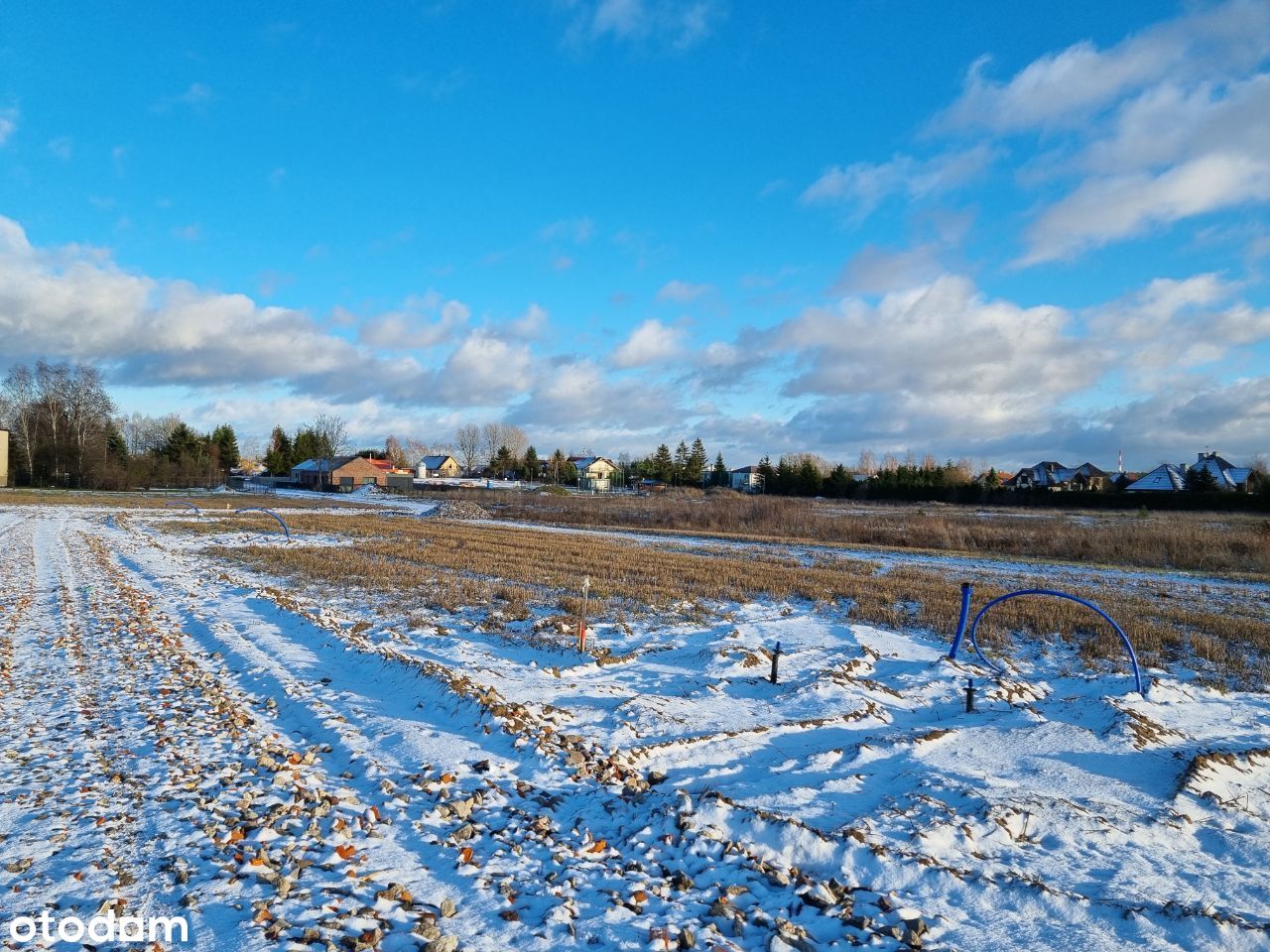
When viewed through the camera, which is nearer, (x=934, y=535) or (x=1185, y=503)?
(x=934, y=535)

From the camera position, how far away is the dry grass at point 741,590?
12.6 meters

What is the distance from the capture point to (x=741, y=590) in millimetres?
16766

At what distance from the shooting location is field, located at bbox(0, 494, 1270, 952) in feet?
14.5

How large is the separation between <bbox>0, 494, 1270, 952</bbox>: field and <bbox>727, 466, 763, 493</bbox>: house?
288ft

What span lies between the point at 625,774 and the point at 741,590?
35.2 ft

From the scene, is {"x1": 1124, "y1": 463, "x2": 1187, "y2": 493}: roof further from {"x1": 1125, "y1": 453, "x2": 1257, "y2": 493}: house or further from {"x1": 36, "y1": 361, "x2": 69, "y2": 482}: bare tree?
{"x1": 36, "y1": 361, "x2": 69, "y2": 482}: bare tree

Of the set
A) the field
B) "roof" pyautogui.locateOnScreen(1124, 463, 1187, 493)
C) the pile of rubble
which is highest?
"roof" pyautogui.locateOnScreen(1124, 463, 1187, 493)

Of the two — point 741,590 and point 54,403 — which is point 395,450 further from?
point 741,590

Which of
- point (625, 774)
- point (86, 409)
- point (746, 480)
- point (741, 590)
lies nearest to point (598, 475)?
point (746, 480)

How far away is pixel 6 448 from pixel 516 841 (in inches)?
3745

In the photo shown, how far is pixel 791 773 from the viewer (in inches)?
257

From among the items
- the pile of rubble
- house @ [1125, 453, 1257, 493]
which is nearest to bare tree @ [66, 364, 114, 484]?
the pile of rubble

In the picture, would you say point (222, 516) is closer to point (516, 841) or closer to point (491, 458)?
point (516, 841)

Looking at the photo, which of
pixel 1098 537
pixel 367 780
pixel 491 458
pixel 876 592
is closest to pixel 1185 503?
pixel 1098 537
